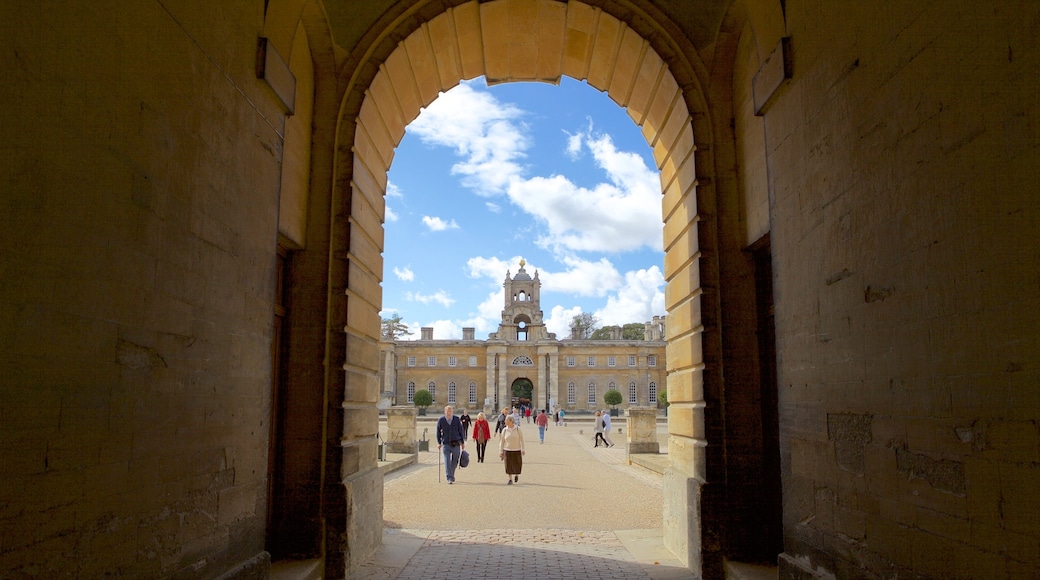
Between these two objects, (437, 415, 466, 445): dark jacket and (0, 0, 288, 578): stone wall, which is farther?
(437, 415, 466, 445): dark jacket

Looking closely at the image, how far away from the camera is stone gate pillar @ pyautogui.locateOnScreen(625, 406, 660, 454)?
2016 centimetres

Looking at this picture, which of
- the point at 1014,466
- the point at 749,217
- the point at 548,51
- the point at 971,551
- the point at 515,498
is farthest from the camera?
the point at 515,498

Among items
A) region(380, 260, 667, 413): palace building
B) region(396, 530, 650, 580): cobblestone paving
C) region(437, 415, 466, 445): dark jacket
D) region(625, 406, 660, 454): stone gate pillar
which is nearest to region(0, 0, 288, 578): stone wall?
region(396, 530, 650, 580): cobblestone paving

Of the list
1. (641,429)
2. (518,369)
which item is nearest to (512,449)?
(641,429)

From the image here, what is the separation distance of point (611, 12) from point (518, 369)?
67632mm

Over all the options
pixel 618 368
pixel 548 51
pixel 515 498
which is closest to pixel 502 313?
pixel 618 368

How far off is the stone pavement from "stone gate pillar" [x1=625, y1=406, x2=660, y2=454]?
1.68 metres

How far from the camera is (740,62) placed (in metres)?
6.93

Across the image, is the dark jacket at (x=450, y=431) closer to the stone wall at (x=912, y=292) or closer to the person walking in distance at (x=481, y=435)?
the person walking in distance at (x=481, y=435)

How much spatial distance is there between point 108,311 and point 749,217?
5.60m

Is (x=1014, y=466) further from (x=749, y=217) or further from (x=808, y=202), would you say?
(x=749, y=217)

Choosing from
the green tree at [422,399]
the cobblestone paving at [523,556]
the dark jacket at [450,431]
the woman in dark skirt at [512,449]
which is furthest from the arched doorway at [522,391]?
the cobblestone paving at [523,556]

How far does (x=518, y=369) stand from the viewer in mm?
73750

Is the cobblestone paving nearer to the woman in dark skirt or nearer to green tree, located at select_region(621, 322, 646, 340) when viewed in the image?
the woman in dark skirt
